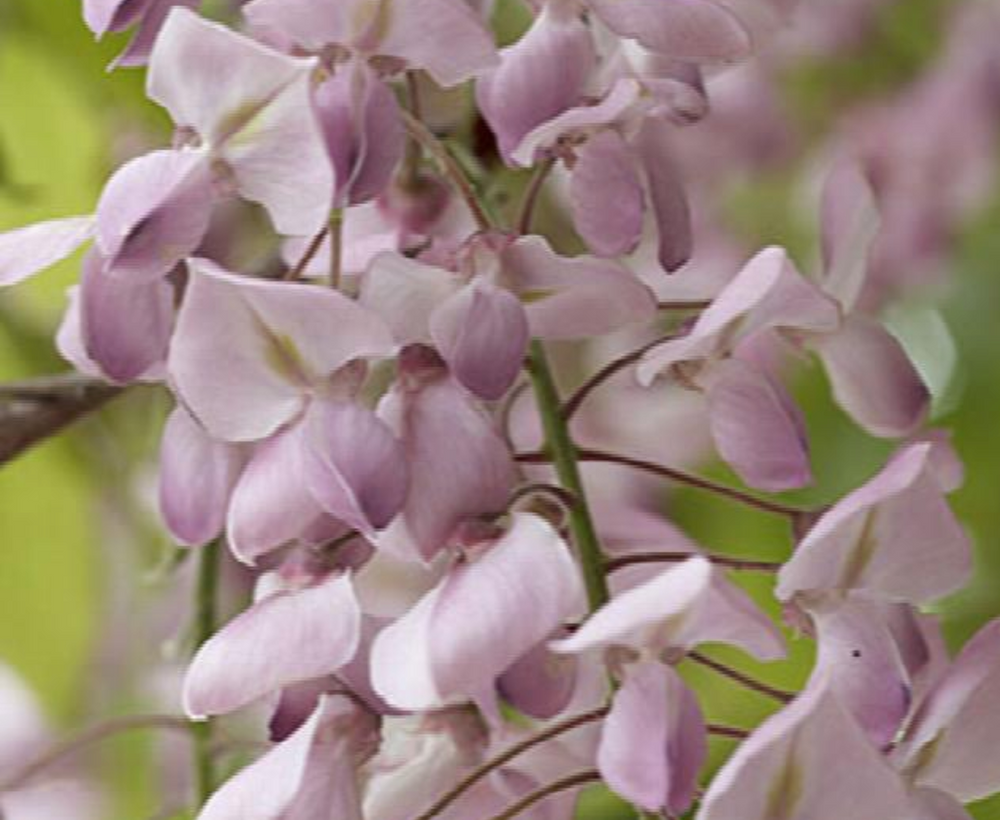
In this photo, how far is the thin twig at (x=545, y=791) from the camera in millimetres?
492

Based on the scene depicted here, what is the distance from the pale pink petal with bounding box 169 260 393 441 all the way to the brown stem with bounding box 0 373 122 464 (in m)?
0.16

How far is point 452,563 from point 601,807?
1.30 ft

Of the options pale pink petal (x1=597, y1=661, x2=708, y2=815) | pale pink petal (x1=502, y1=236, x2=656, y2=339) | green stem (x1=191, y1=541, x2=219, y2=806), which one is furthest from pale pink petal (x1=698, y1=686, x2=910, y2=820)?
green stem (x1=191, y1=541, x2=219, y2=806)

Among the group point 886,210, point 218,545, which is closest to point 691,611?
point 218,545

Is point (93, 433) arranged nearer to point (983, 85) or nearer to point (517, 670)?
point (517, 670)

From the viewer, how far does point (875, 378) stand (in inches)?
21.4

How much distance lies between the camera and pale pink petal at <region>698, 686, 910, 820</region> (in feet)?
1.40

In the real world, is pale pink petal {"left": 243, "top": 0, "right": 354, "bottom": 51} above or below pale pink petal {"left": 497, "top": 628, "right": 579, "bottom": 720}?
above

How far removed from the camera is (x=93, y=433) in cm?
92

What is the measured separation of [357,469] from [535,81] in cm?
10

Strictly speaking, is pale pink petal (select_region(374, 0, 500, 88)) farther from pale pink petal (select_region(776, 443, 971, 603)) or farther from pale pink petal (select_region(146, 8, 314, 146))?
pale pink petal (select_region(776, 443, 971, 603))

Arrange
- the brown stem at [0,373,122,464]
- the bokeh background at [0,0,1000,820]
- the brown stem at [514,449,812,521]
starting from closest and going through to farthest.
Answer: the brown stem at [514,449,812,521] < the brown stem at [0,373,122,464] < the bokeh background at [0,0,1000,820]

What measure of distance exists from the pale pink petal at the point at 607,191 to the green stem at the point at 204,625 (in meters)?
0.19

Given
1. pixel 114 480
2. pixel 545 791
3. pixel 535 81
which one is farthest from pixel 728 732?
pixel 114 480
